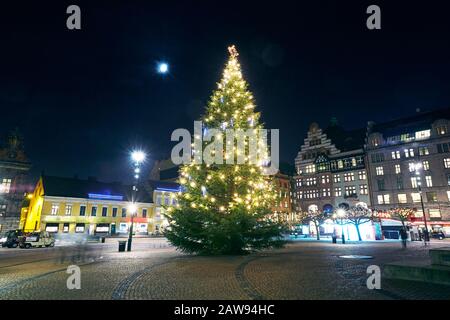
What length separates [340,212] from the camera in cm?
3400

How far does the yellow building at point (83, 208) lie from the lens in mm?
48875

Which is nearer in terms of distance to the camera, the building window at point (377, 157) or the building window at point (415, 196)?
the building window at point (415, 196)

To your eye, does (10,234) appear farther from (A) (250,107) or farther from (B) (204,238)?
(A) (250,107)

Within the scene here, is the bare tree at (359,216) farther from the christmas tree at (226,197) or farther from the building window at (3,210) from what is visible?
the building window at (3,210)

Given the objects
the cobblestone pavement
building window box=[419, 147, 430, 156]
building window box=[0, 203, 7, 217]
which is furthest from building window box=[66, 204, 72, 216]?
building window box=[419, 147, 430, 156]

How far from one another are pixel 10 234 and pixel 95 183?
25498 millimetres

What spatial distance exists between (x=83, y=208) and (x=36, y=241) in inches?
921

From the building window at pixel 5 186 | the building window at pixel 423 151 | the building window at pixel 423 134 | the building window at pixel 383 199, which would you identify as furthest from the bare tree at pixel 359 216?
the building window at pixel 5 186

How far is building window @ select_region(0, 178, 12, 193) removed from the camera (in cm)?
4416

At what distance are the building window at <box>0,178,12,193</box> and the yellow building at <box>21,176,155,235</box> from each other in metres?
5.37

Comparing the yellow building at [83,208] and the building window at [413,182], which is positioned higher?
the building window at [413,182]

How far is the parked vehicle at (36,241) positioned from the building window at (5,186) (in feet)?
66.0

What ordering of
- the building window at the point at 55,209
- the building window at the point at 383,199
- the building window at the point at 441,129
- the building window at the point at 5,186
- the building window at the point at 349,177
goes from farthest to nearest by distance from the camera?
the building window at the point at 349,177, the building window at the point at 383,199, the building window at the point at 55,209, the building window at the point at 441,129, the building window at the point at 5,186
